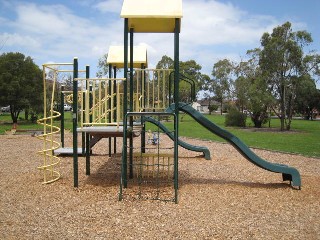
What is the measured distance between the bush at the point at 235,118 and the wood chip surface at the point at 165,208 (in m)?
21.8

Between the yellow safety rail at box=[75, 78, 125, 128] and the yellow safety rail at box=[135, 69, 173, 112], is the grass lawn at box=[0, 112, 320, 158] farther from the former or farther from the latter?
the yellow safety rail at box=[75, 78, 125, 128]

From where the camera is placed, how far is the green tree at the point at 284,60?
84.7ft

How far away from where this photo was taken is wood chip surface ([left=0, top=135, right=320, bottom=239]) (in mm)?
4488

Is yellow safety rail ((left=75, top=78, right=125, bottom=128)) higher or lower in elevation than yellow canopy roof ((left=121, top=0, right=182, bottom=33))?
lower

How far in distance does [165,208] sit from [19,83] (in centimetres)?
2897

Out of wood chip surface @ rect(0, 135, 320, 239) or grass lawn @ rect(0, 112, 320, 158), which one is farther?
grass lawn @ rect(0, 112, 320, 158)

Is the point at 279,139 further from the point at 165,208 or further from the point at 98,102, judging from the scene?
the point at 165,208

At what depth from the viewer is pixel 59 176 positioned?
25.7 ft

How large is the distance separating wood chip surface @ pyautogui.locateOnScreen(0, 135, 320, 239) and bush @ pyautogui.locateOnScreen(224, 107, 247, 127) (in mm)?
21776

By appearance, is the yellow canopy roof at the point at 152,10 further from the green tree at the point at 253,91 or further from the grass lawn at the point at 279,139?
the green tree at the point at 253,91

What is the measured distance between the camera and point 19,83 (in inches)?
1230

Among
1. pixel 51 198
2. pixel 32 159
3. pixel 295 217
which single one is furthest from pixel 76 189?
pixel 32 159

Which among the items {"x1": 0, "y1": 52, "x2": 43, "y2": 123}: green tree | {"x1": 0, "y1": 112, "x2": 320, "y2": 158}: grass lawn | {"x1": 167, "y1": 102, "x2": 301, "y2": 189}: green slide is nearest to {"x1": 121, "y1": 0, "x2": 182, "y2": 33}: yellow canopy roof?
{"x1": 167, "y1": 102, "x2": 301, "y2": 189}: green slide

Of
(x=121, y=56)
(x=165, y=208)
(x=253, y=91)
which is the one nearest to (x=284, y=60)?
(x=253, y=91)
